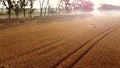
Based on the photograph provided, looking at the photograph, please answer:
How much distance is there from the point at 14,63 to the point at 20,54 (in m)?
1.46

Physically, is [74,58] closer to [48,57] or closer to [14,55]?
[48,57]

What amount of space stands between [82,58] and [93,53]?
1.32 m

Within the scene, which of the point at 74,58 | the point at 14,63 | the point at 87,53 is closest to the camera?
the point at 14,63

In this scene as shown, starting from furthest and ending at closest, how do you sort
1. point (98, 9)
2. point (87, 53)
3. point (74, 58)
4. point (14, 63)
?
point (98, 9), point (87, 53), point (74, 58), point (14, 63)

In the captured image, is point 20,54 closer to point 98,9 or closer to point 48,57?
point 48,57

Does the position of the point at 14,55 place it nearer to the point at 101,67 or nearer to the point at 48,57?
the point at 48,57

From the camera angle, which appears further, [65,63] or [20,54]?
[20,54]

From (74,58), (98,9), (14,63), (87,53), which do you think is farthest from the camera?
(98,9)

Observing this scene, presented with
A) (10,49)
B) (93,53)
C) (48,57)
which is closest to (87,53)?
(93,53)

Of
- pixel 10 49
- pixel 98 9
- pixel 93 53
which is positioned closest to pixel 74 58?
pixel 93 53

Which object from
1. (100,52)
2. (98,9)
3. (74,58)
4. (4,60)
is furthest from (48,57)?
(98,9)

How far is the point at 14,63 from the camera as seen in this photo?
8133 millimetres

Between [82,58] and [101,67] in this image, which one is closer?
[101,67]

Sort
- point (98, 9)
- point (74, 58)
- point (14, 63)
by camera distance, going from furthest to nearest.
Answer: point (98, 9) → point (74, 58) → point (14, 63)
